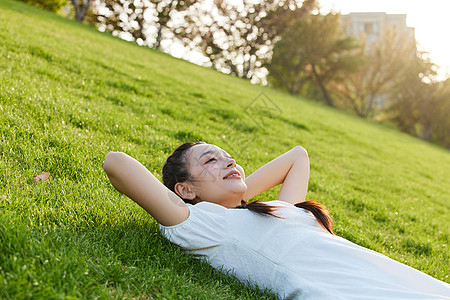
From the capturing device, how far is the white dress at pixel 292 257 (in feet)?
6.51

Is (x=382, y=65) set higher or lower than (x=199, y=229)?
higher

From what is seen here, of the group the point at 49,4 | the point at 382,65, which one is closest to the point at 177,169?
the point at 49,4

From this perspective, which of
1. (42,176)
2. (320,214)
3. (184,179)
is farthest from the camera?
(42,176)

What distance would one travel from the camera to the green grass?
77.1 inches

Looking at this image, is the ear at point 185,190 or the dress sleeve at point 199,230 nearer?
the dress sleeve at point 199,230

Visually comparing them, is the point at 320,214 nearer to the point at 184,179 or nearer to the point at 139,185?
the point at 184,179

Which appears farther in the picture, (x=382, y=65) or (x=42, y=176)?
(x=382, y=65)

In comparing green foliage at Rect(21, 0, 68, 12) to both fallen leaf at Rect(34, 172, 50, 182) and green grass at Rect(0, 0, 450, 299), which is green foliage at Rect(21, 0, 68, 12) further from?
fallen leaf at Rect(34, 172, 50, 182)

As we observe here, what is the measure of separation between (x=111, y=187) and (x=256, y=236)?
5.05ft

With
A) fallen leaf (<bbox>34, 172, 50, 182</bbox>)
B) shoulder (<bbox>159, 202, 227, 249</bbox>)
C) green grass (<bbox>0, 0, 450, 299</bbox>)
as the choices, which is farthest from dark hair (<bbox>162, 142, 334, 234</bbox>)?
fallen leaf (<bbox>34, 172, 50, 182</bbox>)

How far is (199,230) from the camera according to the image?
7.50 feet

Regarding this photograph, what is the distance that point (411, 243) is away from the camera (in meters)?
4.24

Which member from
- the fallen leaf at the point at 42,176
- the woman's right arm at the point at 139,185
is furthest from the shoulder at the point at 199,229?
the fallen leaf at the point at 42,176

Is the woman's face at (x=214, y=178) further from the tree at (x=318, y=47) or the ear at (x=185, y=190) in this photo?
the tree at (x=318, y=47)
